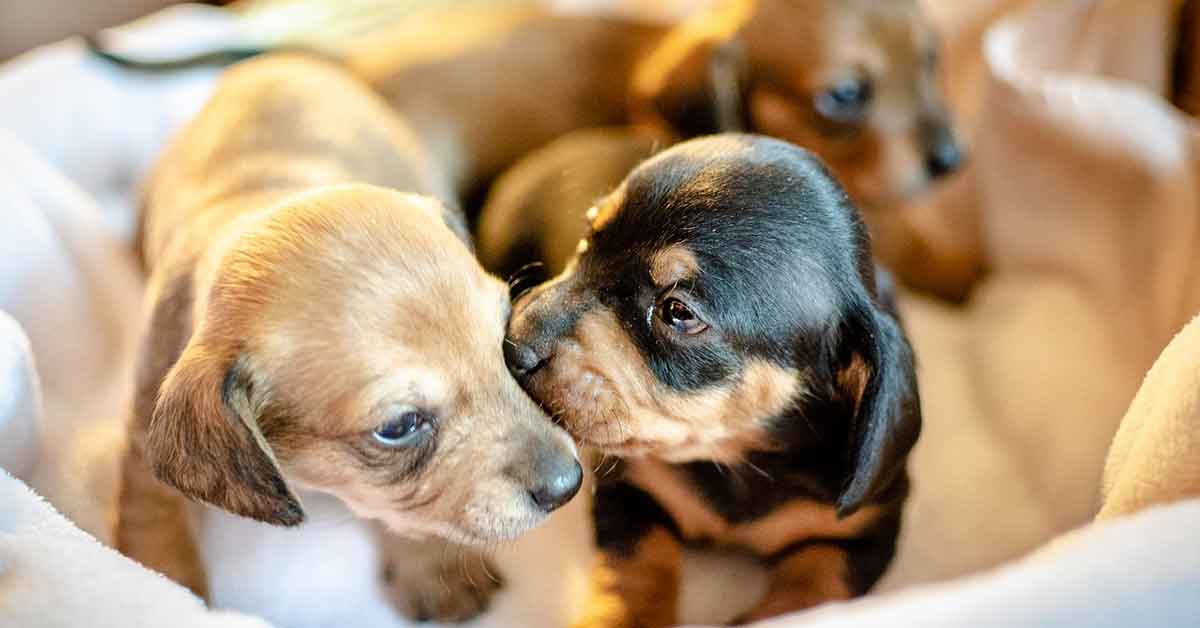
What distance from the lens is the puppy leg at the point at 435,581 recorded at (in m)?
1.89

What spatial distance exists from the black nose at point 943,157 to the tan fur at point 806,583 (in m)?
1.26

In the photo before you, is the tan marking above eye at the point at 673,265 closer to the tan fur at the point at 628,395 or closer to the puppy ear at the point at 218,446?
the tan fur at the point at 628,395

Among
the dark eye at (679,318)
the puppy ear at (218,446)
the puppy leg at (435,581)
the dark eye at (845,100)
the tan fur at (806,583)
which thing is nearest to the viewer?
the puppy ear at (218,446)

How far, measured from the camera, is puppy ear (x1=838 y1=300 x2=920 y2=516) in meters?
1.55

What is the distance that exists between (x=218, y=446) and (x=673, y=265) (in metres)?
0.72

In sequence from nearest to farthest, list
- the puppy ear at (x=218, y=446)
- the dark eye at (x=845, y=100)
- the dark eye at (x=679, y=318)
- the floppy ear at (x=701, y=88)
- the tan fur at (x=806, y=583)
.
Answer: the puppy ear at (x=218, y=446) → the dark eye at (x=679, y=318) → the tan fur at (x=806, y=583) → the dark eye at (x=845, y=100) → the floppy ear at (x=701, y=88)

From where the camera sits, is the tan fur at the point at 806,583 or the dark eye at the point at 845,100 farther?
the dark eye at the point at 845,100

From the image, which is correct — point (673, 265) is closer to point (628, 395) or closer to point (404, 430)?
point (628, 395)

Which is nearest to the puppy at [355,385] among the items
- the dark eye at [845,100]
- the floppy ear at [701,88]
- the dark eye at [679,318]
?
the dark eye at [679,318]

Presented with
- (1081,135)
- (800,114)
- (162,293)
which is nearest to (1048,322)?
(1081,135)

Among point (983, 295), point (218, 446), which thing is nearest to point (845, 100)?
point (983, 295)

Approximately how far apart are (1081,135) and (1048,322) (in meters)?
0.45

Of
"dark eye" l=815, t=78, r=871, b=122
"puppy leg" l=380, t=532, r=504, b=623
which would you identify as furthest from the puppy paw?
"dark eye" l=815, t=78, r=871, b=122

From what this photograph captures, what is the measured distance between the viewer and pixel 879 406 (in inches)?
60.8
